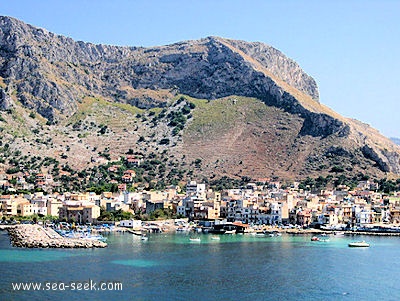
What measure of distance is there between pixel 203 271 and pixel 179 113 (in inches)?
3968

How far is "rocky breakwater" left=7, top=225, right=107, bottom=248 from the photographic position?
6016 centimetres

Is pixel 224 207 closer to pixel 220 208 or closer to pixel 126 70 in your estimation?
pixel 220 208

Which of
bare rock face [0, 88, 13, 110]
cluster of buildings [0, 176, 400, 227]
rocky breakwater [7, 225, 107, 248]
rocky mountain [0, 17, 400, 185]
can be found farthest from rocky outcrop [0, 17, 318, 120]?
rocky breakwater [7, 225, 107, 248]

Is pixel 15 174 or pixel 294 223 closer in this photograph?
pixel 294 223

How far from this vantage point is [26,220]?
8425cm

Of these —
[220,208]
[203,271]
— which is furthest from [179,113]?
[203,271]

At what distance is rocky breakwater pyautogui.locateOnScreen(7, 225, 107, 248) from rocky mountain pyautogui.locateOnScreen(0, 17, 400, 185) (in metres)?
56.0

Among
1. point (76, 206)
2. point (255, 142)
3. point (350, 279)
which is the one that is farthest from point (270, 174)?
point (350, 279)

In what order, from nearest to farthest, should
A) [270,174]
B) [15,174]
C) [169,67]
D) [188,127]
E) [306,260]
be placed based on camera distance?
1. [306,260]
2. [15,174]
3. [270,174]
4. [188,127]
5. [169,67]

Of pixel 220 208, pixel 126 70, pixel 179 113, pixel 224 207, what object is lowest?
pixel 220 208

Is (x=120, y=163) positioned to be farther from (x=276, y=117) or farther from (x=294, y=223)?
(x=294, y=223)

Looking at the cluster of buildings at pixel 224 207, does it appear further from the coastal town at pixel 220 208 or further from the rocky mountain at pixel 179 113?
the rocky mountain at pixel 179 113

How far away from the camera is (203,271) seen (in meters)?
48.1

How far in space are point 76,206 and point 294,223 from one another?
2740 centimetres
